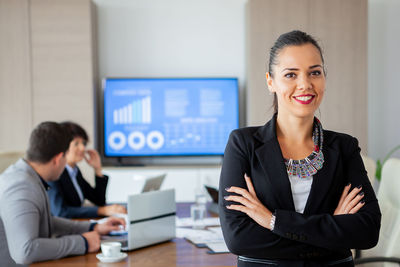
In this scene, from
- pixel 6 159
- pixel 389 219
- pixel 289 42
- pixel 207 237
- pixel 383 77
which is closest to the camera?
pixel 289 42

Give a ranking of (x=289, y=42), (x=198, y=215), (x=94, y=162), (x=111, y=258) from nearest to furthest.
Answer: (x=289, y=42), (x=111, y=258), (x=198, y=215), (x=94, y=162)

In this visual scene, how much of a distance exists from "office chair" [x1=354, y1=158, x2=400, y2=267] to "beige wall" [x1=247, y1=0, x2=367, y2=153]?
2.51 metres

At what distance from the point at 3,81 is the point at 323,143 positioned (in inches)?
166

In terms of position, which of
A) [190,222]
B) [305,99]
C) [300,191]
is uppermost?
[305,99]

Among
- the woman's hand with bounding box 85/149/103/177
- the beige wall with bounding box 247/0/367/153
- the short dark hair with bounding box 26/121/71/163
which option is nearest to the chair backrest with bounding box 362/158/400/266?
the short dark hair with bounding box 26/121/71/163

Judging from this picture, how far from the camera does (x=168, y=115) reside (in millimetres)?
5129

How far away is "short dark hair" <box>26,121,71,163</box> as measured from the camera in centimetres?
226

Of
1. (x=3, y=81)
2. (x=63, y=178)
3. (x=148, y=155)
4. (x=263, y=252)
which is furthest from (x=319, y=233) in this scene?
(x=3, y=81)

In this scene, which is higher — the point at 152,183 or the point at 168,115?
the point at 168,115

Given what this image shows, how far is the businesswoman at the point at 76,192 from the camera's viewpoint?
2994 millimetres

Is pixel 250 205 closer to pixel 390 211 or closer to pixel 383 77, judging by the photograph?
pixel 390 211

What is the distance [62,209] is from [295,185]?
6.50ft

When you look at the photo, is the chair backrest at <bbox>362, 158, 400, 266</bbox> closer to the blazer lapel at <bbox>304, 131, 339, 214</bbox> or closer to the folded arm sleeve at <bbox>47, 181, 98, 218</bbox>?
the blazer lapel at <bbox>304, 131, 339, 214</bbox>

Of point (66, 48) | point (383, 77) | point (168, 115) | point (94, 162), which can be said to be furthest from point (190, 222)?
point (383, 77)
